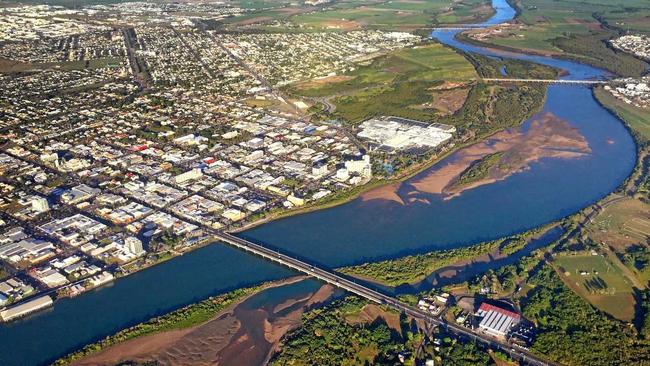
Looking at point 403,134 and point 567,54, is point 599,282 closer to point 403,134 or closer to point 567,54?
point 403,134

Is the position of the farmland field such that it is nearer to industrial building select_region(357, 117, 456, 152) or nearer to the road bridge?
industrial building select_region(357, 117, 456, 152)

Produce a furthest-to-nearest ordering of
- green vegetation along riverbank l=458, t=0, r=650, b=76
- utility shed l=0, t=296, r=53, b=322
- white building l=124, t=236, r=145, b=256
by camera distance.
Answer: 1. green vegetation along riverbank l=458, t=0, r=650, b=76
2. white building l=124, t=236, r=145, b=256
3. utility shed l=0, t=296, r=53, b=322

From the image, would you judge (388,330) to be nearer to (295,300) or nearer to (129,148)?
(295,300)

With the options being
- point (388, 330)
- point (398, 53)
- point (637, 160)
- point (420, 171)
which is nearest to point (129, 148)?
point (420, 171)

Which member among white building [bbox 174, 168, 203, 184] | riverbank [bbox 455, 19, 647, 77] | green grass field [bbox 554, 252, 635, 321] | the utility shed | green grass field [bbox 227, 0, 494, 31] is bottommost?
green grass field [bbox 554, 252, 635, 321]

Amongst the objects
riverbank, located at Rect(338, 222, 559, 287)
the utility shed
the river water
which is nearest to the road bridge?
the river water

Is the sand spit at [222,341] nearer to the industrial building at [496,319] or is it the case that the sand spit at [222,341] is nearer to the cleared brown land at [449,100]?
the industrial building at [496,319]

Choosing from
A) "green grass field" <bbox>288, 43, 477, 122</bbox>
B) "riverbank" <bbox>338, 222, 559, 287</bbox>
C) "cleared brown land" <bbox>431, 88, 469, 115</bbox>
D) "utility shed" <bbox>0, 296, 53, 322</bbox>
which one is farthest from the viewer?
"cleared brown land" <bbox>431, 88, 469, 115</bbox>
